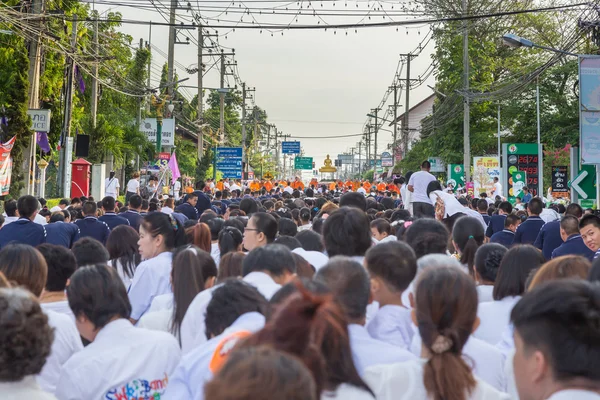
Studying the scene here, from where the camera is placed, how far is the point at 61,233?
1088 cm

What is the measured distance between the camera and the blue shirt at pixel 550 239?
36.2ft

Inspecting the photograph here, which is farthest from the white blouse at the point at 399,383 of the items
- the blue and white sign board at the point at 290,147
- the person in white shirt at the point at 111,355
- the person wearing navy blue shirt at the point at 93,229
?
the blue and white sign board at the point at 290,147

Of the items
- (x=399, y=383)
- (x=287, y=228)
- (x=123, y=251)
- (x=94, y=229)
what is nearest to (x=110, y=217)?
(x=94, y=229)

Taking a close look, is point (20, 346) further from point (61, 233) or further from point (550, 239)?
point (550, 239)

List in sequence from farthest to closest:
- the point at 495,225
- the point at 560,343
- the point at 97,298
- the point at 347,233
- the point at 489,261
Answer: the point at 495,225 → the point at 347,233 → the point at 489,261 → the point at 97,298 → the point at 560,343

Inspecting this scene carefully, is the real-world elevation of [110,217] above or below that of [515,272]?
above

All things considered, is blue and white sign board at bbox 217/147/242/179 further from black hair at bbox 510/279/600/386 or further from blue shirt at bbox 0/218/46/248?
black hair at bbox 510/279/600/386

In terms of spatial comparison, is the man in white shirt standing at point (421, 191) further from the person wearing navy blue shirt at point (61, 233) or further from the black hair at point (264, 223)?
the black hair at point (264, 223)

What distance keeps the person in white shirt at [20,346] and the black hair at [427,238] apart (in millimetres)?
4126

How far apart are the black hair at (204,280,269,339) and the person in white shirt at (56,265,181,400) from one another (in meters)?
0.32

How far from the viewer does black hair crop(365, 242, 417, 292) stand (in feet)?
15.2

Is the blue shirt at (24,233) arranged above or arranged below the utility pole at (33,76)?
below

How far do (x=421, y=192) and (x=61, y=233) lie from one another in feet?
23.4

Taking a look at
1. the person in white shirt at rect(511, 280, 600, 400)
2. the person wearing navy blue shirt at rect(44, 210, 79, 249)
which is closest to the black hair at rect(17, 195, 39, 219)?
the person wearing navy blue shirt at rect(44, 210, 79, 249)
